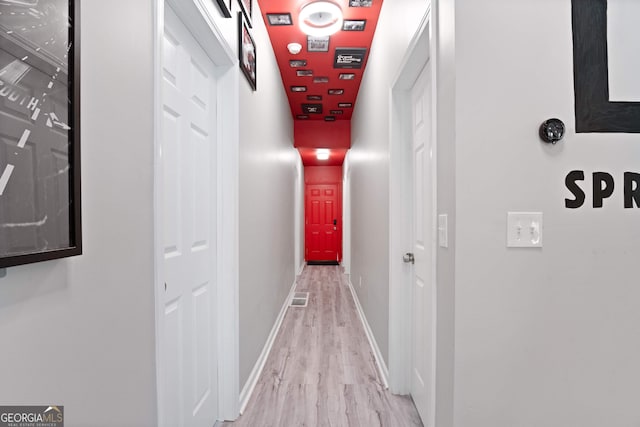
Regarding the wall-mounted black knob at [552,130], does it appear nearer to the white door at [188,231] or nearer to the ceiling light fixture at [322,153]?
the white door at [188,231]

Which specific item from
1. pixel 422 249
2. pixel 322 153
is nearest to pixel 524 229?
pixel 422 249

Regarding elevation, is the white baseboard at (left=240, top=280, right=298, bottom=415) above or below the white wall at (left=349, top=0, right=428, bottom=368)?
below

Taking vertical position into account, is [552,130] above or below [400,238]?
above

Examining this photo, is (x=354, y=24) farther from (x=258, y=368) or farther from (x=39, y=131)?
(x=258, y=368)

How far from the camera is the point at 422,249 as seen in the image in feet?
6.23

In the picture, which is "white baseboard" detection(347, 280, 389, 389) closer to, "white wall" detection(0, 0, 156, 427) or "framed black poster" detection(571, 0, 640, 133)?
"white wall" detection(0, 0, 156, 427)

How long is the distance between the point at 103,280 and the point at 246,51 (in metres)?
1.74

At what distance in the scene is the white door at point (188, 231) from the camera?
131 centimetres

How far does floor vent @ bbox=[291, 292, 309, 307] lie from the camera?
4414mm

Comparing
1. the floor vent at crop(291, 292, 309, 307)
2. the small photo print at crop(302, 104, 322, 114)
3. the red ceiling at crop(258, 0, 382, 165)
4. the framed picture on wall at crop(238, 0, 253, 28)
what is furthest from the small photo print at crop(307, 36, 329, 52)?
the floor vent at crop(291, 292, 309, 307)

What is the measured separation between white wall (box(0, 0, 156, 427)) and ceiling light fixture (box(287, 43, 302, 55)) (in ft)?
7.47

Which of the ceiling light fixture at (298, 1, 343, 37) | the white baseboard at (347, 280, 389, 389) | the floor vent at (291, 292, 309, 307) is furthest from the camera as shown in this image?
the floor vent at (291, 292, 309, 307)

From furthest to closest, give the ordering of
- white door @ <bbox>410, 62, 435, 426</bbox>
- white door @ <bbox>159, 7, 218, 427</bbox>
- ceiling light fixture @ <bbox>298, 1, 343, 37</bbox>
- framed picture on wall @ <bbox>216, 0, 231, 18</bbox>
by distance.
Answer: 1. ceiling light fixture @ <bbox>298, 1, 343, 37</bbox>
2. white door @ <bbox>410, 62, 435, 426</bbox>
3. framed picture on wall @ <bbox>216, 0, 231, 18</bbox>
4. white door @ <bbox>159, 7, 218, 427</bbox>

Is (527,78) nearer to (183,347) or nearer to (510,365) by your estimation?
(510,365)
